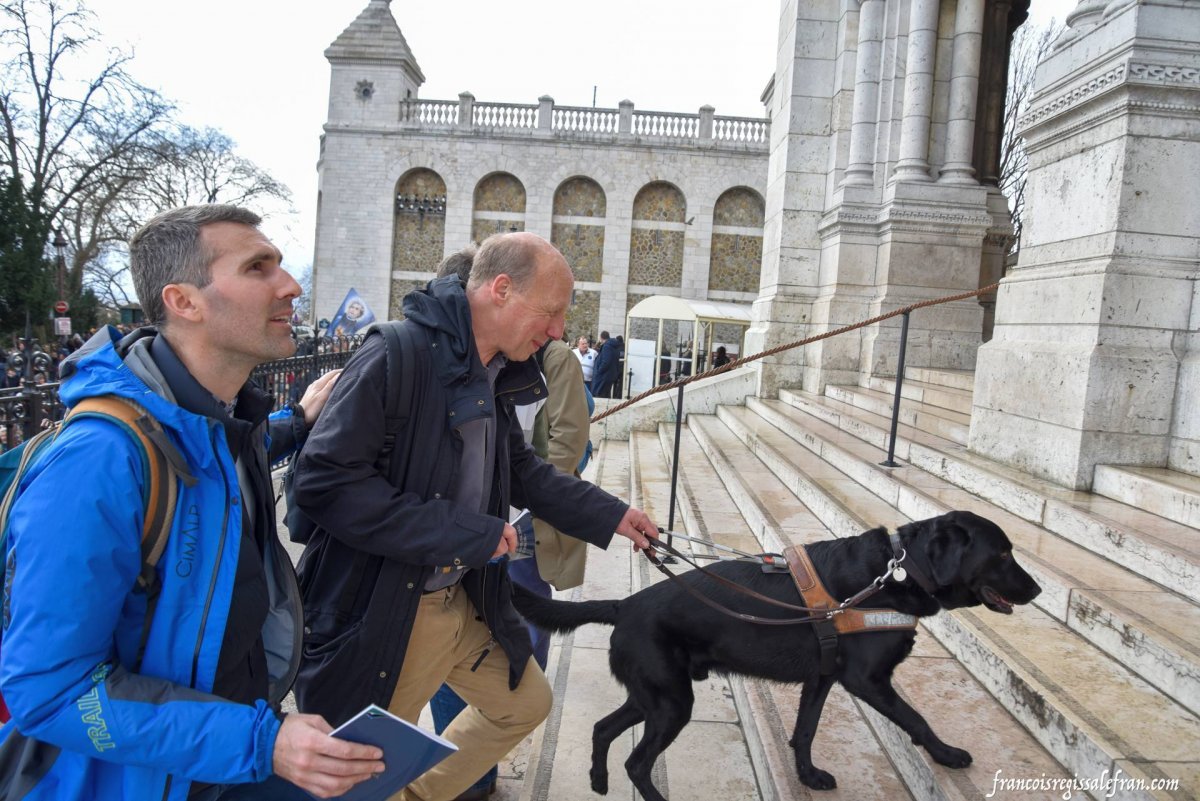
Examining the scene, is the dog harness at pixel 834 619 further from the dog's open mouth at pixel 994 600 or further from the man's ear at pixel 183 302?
the man's ear at pixel 183 302

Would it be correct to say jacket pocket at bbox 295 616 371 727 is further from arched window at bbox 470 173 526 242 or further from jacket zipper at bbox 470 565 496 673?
arched window at bbox 470 173 526 242

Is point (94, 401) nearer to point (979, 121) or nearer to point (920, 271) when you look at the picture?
point (920, 271)

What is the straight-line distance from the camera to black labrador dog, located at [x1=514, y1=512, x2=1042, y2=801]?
2557 millimetres

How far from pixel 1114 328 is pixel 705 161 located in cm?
2582

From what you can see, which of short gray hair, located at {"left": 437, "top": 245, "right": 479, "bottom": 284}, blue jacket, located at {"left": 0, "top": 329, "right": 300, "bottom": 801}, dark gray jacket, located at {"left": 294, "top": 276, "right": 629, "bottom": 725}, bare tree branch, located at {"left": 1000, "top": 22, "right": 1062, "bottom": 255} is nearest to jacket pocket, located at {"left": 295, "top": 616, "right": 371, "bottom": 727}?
dark gray jacket, located at {"left": 294, "top": 276, "right": 629, "bottom": 725}

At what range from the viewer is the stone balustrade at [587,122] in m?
28.4

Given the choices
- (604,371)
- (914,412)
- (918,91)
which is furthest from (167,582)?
(604,371)

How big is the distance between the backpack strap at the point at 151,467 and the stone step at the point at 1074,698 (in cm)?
245

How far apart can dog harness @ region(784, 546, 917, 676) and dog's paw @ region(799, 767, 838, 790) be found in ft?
1.17

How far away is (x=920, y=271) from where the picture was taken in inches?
356

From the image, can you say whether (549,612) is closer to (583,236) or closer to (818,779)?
Answer: (818,779)

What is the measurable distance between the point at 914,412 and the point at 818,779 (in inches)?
193

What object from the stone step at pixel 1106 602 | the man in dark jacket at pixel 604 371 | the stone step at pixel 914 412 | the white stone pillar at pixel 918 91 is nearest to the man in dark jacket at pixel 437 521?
the stone step at pixel 1106 602

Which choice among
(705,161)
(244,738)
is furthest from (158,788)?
(705,161)
